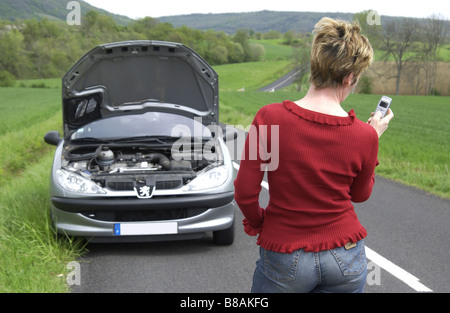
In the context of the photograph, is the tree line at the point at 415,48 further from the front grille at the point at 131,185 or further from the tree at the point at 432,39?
the front grille at the point at 131,185

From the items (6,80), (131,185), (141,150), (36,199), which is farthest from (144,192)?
(6,80)

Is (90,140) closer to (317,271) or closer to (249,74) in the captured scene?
(317,271)

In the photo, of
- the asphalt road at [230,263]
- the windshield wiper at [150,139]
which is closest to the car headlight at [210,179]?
the asphalt road at [230,263]

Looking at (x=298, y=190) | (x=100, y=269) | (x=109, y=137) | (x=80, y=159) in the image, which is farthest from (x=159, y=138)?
(x=298, y=190)

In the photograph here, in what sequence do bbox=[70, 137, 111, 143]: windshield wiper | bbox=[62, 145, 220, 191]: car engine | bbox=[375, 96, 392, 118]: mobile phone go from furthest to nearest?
bbox=[70, 137, 111, 143]: windshield wiper, bbox=[62, 145, 220, 191]: car engine, bbox=[375, 96, 392, 118]: mobile phone

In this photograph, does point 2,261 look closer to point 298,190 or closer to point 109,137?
point 109,137

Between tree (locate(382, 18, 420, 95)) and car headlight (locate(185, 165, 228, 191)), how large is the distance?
78.1m

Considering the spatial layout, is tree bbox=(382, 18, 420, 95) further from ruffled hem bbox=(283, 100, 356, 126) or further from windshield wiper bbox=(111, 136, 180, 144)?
ruffled hem bbox=(283, 100, 356, 126)

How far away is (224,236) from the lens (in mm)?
5176

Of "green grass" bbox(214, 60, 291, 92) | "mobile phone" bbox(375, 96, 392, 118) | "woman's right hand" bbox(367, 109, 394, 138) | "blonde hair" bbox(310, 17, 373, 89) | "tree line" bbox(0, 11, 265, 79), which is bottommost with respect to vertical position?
"green grass" bbox(214, 60, 291, 92)

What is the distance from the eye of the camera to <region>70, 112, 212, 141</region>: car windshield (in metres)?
5.77

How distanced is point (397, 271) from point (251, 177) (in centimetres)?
308

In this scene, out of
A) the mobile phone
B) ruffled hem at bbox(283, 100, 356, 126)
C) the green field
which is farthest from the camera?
the green field

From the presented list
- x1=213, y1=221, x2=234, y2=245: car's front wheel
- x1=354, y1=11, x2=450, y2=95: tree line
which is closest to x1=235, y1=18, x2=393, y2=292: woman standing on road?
x1=213, y1=221, x2=234, y2=245: car's front wheel
